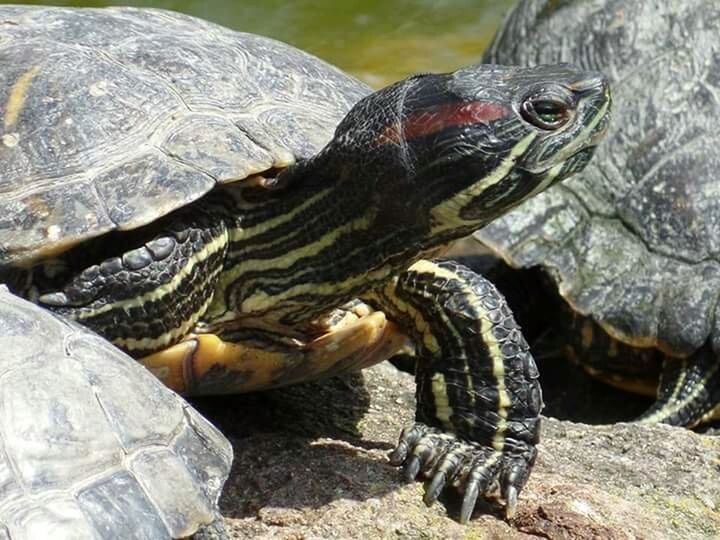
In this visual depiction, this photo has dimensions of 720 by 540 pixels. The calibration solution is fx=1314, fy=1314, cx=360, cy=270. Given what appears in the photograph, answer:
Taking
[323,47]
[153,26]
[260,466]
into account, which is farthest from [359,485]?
[323,47]

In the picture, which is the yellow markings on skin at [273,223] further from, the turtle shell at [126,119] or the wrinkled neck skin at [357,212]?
the turtle shell at [126,119]

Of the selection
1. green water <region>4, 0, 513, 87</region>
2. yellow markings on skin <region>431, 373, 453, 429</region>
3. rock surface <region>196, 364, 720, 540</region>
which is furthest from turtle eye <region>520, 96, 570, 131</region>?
green water <region>4, 0, 513, 87</region>

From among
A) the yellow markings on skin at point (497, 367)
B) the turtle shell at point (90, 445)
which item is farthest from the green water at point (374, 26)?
the turtle shell at point (90, 445)

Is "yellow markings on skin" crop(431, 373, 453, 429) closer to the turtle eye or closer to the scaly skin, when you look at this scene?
the scaly skin

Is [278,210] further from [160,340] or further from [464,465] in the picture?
[464,465]

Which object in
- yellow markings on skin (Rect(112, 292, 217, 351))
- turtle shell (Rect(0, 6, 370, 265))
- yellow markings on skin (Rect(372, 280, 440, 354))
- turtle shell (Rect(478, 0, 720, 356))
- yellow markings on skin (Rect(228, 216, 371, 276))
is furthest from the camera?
turtle shell (Rect(478, 0, 720, 356))

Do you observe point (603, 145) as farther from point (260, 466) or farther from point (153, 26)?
point (260, 466)

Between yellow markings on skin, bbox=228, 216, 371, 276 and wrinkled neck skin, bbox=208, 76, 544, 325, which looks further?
yellow markings on skin, bbox=228, 216, 371, 276
